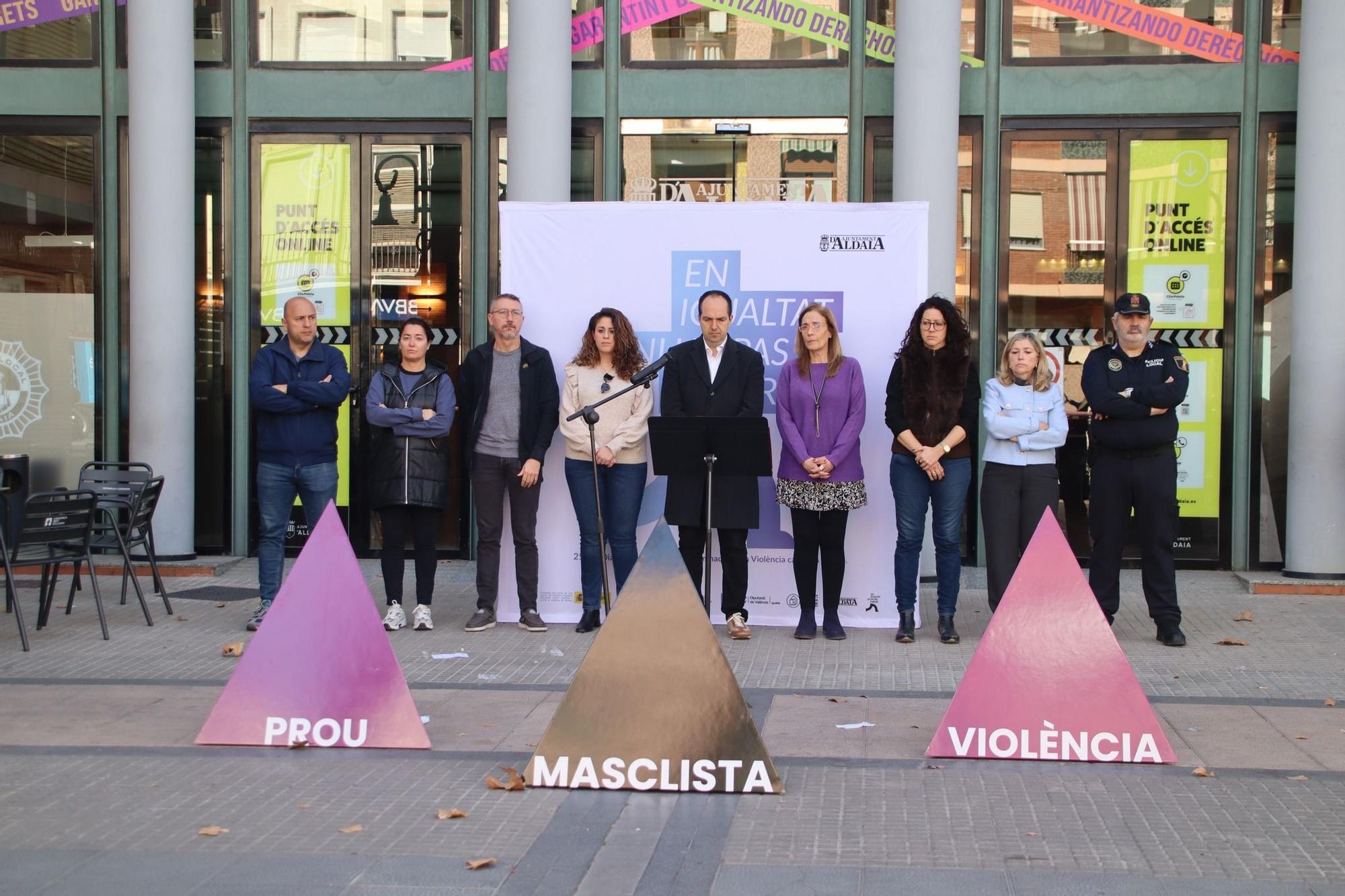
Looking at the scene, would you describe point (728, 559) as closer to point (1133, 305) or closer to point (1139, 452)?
point (1139, 452)

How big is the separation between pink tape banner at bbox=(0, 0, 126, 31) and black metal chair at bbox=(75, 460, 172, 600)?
3.89 m

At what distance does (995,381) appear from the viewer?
8625 millimetres

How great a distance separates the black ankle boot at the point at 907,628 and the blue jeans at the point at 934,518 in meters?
0.04

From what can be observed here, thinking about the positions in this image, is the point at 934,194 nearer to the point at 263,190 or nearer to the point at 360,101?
the point at 360,101

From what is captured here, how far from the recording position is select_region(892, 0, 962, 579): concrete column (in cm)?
1064

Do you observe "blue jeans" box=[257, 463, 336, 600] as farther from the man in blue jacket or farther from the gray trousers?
the gray trousers

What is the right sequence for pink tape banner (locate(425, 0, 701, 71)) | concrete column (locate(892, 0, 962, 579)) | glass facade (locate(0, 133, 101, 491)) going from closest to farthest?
1. concrete column (locate(892, 0, 962, 579))
2. pink tape banner (locate(425, 0, 701, 71))
3. glass facade (locate(0, 133, 101, 491))

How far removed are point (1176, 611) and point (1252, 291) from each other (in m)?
3.69

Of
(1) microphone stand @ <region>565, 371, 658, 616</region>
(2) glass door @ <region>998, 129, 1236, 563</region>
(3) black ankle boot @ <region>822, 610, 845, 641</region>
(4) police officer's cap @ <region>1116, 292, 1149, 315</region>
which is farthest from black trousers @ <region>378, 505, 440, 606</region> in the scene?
(2) glass door @ <region>998, 129, 1236, 563</region>

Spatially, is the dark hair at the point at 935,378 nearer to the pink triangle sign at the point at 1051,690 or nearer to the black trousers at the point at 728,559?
the black trousers at the point at 728,559

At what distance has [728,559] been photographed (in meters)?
8.74

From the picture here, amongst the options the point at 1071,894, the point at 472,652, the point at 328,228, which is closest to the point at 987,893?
the point at 1071,894

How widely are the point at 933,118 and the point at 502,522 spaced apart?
176 inches

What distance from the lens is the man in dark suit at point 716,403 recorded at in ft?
27.9
